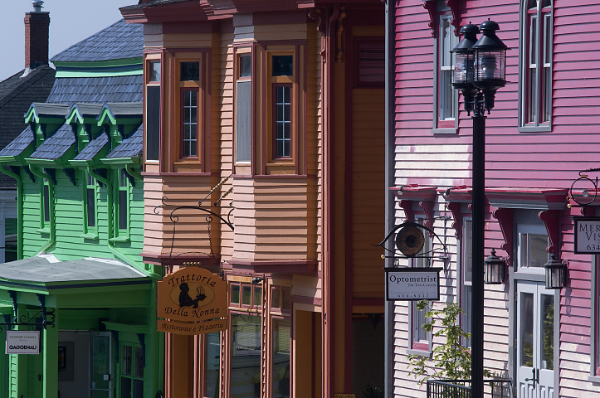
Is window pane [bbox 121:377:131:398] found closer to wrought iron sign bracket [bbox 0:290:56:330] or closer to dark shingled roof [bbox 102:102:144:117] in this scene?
wrought iron sign bracket [bbox 0:290:56:330]

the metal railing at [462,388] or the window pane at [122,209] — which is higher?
the window pane at [122,209]

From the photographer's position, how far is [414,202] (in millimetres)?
19156

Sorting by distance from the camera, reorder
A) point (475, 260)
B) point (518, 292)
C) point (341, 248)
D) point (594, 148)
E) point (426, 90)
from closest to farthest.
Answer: point (475, 260), point (594, 148), point (518, 292), point (426, 90), point (341, 248)

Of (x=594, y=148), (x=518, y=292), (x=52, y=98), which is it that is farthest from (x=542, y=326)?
(x=52, y=98)

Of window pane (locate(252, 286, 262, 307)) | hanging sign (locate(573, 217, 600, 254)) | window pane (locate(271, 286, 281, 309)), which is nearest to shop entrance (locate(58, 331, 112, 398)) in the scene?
window pane (locate(252, 286, 262, 307))

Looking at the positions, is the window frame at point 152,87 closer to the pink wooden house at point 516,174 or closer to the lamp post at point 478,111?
the pink wooden house at point 516,174

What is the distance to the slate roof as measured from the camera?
2725 cm

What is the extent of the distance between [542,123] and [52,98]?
1780 centimetres

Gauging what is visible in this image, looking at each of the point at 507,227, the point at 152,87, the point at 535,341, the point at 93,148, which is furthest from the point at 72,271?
the point at 535,341

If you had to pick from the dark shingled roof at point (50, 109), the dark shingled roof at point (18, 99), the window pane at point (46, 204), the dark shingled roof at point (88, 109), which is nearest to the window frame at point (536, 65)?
the dark shingled roof at point (88, 109)

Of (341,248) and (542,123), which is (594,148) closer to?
(542,123)

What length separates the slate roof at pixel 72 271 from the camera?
27.2 m

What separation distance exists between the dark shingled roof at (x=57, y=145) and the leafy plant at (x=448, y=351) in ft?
45.8

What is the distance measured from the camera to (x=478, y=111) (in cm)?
1272
